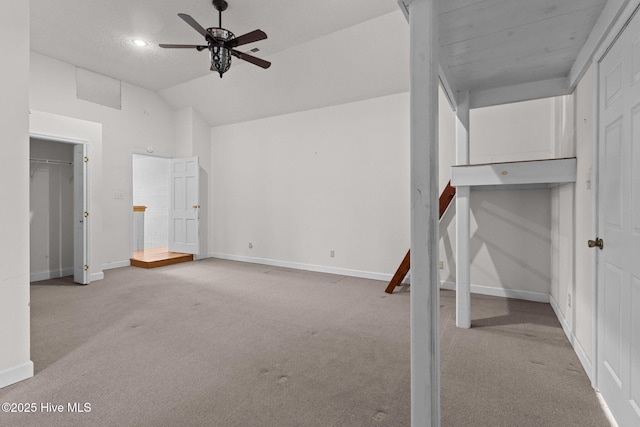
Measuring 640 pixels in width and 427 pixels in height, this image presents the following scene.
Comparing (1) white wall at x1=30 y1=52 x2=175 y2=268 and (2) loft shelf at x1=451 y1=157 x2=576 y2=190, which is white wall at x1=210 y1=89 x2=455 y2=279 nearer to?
(1) white wall at x1=30 y1=52 x2=175 y2=268

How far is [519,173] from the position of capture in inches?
108

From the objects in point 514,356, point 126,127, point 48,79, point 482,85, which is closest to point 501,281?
point 514,356

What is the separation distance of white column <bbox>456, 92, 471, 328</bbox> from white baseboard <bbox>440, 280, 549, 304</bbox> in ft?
4.56

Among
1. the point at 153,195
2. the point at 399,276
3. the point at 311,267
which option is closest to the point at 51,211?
the point at 153,195

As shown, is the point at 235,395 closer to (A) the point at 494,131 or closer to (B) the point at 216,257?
(A) the point at 494,131

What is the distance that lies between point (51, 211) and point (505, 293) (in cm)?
705

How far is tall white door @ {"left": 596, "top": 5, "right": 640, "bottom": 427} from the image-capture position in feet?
4.84

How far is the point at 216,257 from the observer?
7.19 meters

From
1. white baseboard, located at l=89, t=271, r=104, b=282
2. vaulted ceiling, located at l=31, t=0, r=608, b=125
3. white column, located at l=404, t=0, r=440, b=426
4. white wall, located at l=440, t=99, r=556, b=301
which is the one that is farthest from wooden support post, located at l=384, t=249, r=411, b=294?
white baseboard, located at l=89, t=271, r=104, b=282

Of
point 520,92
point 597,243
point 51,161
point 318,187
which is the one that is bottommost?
point 597,243

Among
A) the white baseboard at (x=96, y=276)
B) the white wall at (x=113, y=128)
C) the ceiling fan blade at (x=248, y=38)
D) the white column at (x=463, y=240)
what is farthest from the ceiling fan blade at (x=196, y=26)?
the white baseboard at (x=96, y=276)

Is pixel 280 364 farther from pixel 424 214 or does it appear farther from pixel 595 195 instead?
pixel 595 195

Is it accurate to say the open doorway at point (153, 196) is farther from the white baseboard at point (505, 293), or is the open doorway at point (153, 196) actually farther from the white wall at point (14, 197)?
the white baseboard at point (505, 293)

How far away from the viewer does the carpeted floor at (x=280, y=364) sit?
1813mm
